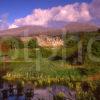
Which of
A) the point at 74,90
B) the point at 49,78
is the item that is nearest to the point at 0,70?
the point at 49,78

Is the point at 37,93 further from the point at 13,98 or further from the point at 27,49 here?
the point at 27,49

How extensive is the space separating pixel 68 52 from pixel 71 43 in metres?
1.41

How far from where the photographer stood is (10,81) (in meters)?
17.2

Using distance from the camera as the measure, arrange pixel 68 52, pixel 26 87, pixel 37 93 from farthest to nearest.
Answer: pixel 68 52 → pixel 26 87 → pixel 37 93

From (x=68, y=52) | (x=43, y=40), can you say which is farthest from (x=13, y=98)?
(x=43, y=40)

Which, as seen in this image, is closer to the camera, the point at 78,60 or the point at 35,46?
the point at 78,60

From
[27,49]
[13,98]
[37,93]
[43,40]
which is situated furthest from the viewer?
[43,40]

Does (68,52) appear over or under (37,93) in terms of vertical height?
over

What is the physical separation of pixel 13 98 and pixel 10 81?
14.7ft

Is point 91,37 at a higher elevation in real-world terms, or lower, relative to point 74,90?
higher

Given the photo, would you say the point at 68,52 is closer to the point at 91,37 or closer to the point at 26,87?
the point at 91,37

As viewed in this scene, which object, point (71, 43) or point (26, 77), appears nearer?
point (26, 77)

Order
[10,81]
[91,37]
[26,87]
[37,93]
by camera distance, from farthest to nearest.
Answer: [91,37] < [10,81] < [26,87] < [37,93]

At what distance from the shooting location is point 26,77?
17906mm
